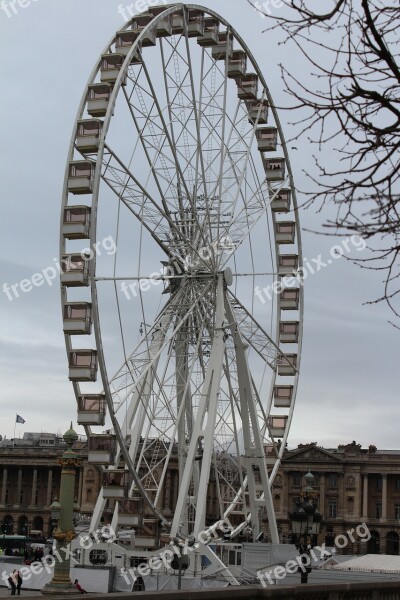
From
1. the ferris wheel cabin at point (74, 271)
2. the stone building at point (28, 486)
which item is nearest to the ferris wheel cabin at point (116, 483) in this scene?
the ferris wheel cabin at point (74, 271)

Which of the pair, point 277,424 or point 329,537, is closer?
point 277,424

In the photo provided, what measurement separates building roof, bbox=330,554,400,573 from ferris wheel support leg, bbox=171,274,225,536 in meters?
17.0

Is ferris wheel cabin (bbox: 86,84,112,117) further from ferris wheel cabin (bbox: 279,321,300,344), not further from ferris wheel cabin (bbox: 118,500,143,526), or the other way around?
ferris wheel cabin (bbox: 279,321,300,344)

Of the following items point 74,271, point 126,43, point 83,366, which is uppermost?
point 126,43

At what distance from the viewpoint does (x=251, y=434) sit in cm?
4225

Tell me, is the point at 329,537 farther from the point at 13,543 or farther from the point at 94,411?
the point at 94,411

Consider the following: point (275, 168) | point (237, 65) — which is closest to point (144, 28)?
point (237, 65)

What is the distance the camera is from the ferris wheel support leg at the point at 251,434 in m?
40.8

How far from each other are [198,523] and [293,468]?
9954cm

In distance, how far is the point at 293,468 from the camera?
13475 centimetres

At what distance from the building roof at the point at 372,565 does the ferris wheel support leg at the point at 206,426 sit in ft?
55.8

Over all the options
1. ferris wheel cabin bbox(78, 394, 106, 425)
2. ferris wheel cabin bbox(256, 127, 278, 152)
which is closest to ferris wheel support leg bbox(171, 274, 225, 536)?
ferris wheel cabin bbox(78, 394, 106, 425)

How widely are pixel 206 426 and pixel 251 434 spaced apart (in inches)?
192

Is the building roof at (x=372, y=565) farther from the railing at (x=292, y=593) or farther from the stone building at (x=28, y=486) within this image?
the stone building at (x=28, y=486)
